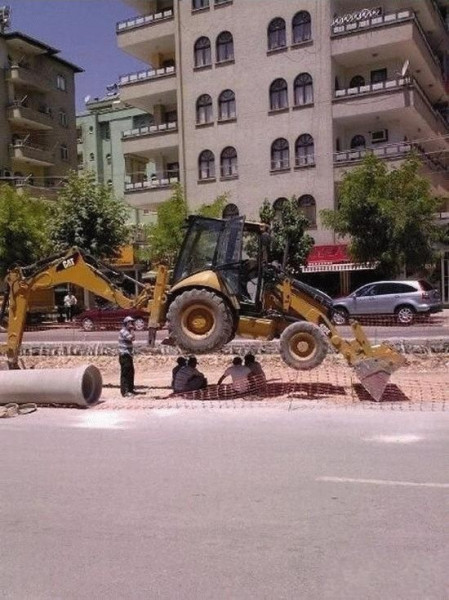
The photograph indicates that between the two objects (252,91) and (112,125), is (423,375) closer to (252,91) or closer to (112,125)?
(252,91)

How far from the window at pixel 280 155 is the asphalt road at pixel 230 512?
30441 mm

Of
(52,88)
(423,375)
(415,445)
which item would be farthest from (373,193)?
(52,88)

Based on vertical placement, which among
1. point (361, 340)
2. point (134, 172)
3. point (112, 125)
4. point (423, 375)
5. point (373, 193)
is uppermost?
point (112, 125)

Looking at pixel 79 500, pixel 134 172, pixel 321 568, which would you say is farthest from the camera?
pixel 134 172

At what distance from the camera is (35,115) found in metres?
53.4

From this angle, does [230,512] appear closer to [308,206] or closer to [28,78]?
[308,206]

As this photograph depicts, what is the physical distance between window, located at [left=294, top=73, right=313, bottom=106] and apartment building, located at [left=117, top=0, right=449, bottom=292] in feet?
0.18

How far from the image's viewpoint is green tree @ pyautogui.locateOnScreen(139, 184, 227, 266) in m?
36.1

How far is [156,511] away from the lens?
6336 mm

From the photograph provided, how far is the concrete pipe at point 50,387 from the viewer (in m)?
12.5

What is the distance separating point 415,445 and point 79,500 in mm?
4272

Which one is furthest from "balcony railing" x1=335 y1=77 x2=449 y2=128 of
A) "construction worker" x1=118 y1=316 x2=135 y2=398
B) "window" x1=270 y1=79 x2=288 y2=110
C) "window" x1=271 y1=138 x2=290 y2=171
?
"construction worker" x1=118 y1=316 x2=135 y2=398

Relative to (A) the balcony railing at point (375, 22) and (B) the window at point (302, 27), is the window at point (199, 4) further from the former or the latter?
(A) the balcony railing at point (375, 22)

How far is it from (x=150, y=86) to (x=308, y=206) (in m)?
13.2
